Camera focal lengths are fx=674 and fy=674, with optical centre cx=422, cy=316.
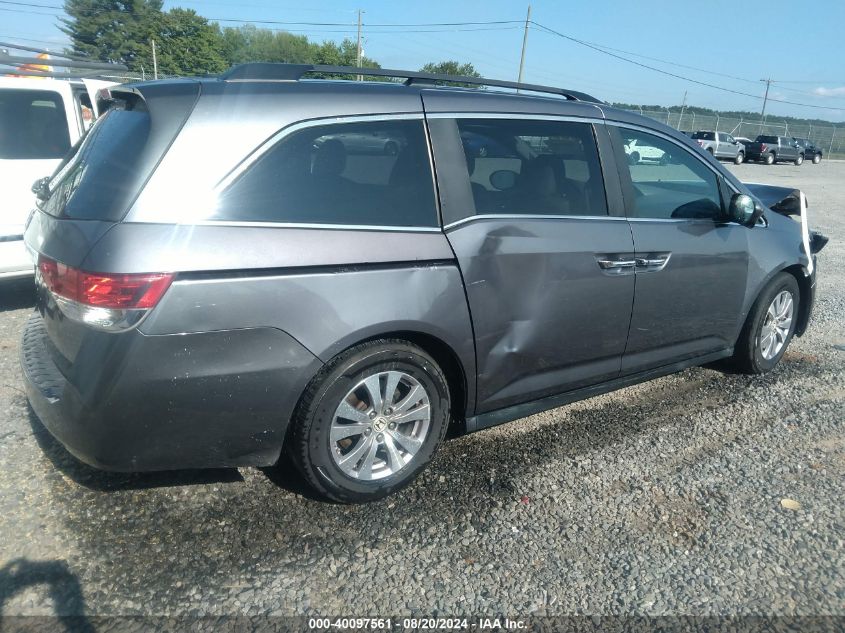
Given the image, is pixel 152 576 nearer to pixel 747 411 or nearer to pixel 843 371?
pixel 747 411

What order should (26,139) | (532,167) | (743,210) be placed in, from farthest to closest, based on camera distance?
1. (26,139)
2. (743,210)
3. (532,167)

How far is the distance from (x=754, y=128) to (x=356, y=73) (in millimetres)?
59012

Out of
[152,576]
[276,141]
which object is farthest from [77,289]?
[152,576]

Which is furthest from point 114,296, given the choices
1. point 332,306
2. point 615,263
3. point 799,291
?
point 799,291

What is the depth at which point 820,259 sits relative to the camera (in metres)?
9.11

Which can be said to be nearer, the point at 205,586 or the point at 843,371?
the point at 205,586

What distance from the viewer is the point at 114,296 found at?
94.0 inches

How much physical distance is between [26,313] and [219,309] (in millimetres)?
3984

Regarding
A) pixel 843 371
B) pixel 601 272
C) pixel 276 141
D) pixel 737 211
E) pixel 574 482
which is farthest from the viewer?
pixel 843 371

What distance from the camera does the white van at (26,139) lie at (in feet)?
17.6

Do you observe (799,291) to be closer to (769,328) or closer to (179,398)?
(769,328)

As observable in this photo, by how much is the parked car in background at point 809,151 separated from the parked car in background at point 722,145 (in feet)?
24.2

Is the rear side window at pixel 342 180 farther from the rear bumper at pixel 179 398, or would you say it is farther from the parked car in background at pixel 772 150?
the parked car in background at pixel 772 150

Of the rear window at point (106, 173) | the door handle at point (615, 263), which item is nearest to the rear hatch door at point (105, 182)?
the rear window at point (106, 173)
